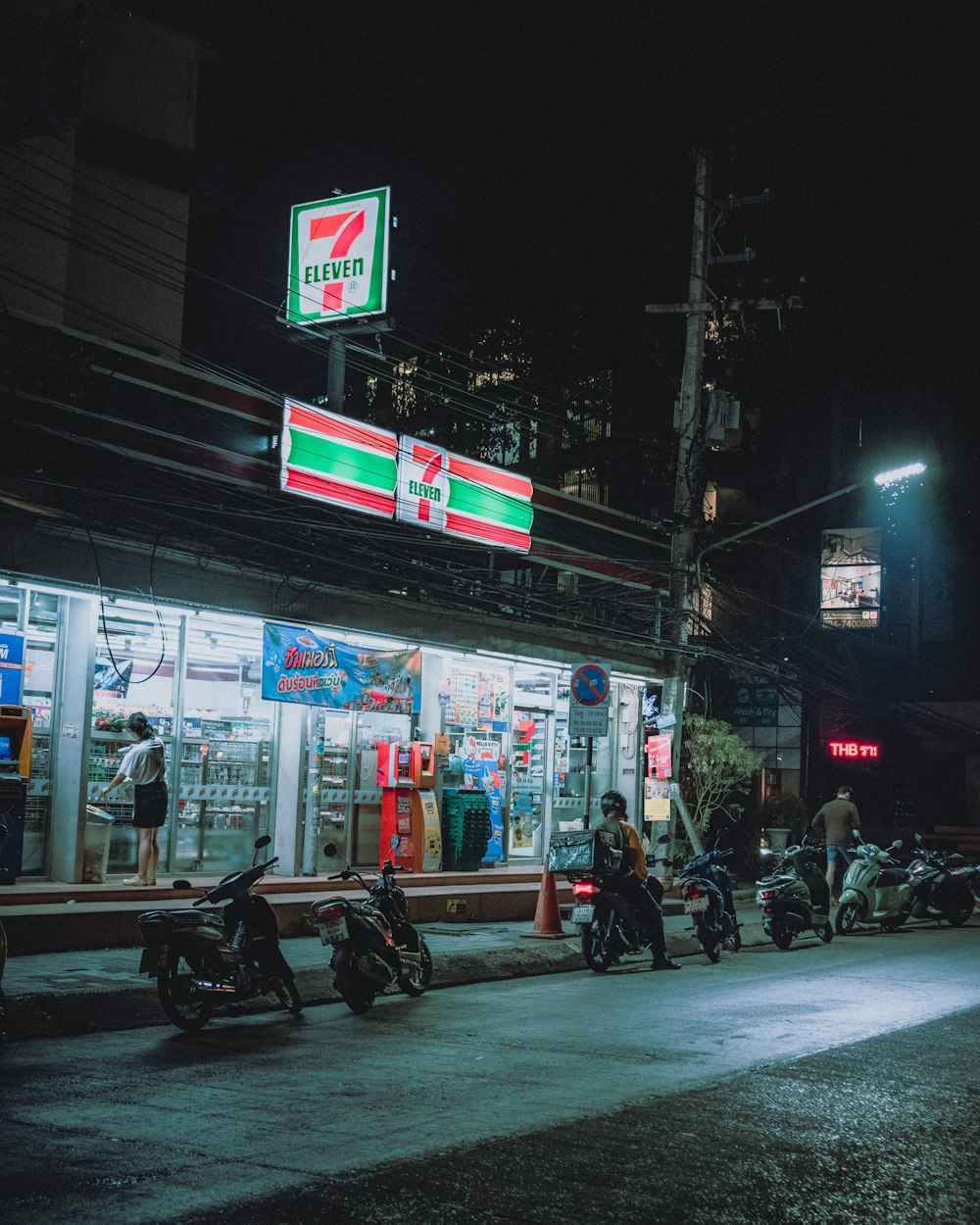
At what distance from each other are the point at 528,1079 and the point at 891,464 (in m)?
36.0

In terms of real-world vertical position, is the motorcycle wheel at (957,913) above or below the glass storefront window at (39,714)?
below

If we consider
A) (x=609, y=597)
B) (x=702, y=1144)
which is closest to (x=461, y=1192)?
(x=702, y=1144)

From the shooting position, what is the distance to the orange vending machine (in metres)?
19.2

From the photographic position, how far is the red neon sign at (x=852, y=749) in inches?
1406

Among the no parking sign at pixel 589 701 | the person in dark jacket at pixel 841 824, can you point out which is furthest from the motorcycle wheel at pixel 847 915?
the no parking sign at pixel 589 701

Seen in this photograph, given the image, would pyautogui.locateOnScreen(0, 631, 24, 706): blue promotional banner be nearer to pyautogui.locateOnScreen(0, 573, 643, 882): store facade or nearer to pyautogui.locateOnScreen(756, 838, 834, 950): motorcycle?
pyautogui.locateOnScreen(0, 573, 643, 882): store facade

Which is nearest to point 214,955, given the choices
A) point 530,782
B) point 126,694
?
point 126,694

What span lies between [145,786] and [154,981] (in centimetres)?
428

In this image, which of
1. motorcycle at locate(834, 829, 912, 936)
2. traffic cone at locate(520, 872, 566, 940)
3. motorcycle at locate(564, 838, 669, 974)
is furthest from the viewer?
motorcycle at locate(834, 829, 912, 936)

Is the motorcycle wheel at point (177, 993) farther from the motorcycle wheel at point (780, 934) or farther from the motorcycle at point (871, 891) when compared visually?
the motorcycle at point (871, 891)

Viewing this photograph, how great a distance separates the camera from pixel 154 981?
11.1 m

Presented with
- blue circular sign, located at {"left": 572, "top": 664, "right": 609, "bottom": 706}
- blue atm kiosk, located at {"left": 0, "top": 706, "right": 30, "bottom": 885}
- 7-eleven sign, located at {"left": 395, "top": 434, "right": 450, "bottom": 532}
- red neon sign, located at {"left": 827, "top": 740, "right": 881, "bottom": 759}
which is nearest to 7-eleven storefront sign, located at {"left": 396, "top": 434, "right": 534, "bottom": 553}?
7-eleven sign, located at {"left": 395, "top": 434, "right": 450, "bottom": 532}

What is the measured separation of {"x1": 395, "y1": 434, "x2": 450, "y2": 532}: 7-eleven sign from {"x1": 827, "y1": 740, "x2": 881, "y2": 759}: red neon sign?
67.8 ft

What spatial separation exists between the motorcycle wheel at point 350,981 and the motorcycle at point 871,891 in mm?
9174
